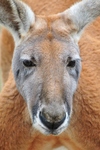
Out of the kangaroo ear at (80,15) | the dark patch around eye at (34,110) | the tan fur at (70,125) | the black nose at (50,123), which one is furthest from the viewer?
the tan fur at (70,125)

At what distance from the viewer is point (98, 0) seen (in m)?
6.89

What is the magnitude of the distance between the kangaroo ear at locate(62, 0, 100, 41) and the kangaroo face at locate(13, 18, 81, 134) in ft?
0.36

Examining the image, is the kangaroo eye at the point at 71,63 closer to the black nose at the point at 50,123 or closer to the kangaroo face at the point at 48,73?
the kangaroo face at the point at 48,73

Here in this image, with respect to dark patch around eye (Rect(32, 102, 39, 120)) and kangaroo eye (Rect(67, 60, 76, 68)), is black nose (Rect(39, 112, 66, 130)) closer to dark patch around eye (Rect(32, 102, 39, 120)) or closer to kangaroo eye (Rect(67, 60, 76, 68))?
dark patch around eye (Rect(32, 102, 39, 120))

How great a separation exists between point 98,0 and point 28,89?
115cm

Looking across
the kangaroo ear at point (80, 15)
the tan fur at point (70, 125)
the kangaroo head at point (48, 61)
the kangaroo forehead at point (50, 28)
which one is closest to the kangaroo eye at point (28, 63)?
the kangaroo head at point (48, 61)

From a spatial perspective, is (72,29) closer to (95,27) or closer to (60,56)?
(60,56)

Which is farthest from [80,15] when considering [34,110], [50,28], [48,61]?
[34,110]

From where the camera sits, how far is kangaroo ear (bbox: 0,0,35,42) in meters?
6.52

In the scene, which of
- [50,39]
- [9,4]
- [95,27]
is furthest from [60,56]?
[95,27]

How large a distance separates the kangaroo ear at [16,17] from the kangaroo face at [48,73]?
3.0 inches

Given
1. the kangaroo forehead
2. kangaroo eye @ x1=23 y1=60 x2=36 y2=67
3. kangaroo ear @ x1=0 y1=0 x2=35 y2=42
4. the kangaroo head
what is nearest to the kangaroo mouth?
the kangaroo head

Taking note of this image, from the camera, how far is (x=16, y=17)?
257 inches

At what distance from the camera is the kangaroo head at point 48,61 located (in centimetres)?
611
